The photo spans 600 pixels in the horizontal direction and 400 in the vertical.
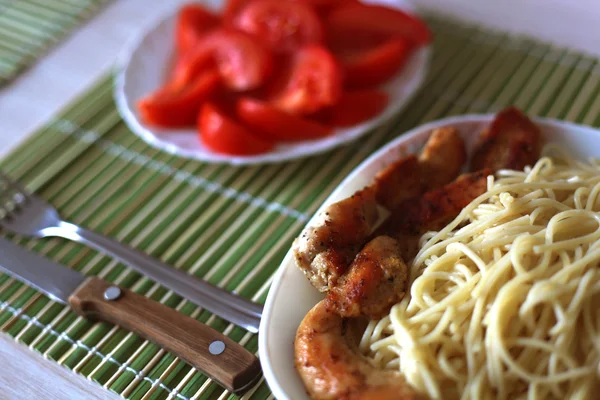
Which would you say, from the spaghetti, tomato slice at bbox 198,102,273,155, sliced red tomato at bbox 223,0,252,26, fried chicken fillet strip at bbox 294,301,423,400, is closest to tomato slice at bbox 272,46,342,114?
tomato slice at bbox 198,102,273,155

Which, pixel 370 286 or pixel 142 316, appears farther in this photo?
pixel 142 316

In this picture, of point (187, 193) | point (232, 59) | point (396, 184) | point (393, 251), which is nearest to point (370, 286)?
point (393, 251)

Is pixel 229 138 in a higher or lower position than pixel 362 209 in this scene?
lower

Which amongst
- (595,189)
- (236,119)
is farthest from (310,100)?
(595,189)

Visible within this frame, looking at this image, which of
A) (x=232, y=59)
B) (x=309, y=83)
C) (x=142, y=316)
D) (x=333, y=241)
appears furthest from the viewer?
(x=232, y=59)

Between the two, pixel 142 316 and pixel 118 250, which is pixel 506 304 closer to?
pixel 142 316

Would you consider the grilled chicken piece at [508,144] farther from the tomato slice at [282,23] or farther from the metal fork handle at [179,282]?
the tomato slice at [282,23]

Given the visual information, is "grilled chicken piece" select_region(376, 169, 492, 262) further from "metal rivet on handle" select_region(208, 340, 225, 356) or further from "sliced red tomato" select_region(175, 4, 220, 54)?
"sliced red tomato" select_region(175, 4, 220, 54)
